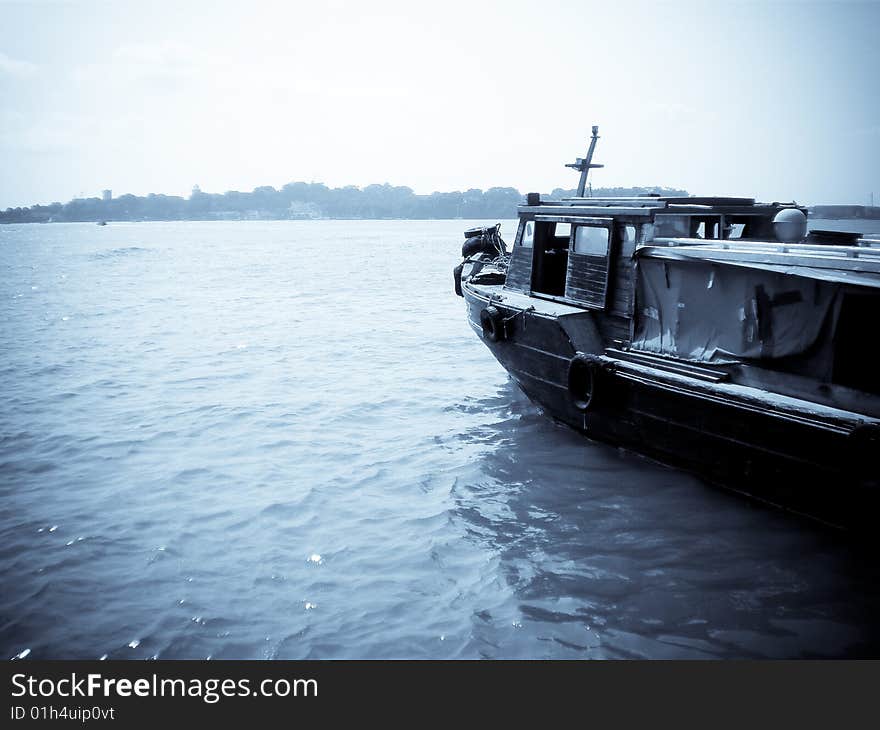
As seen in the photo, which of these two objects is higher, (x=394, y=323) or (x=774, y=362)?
(x=774, y=362)

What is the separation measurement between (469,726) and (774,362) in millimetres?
4974

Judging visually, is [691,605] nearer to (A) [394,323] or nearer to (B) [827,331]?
(B) [827,331]

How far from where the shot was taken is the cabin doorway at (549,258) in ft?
35.8

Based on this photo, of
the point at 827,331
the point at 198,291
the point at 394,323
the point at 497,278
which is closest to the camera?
the point at 827,331

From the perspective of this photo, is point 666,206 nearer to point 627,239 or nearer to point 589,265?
point 627,239

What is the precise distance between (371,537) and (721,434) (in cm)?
394

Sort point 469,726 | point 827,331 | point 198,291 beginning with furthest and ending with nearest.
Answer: point 198,291 → point 827,331 → point 469,726

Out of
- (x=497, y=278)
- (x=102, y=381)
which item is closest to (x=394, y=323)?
(x=497, y=278)

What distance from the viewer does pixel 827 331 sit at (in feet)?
21.0

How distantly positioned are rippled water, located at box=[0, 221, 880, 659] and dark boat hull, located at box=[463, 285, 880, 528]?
372 millimetres

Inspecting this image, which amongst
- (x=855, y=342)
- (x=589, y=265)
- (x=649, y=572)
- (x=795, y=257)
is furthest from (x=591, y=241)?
(x=649, y=572)

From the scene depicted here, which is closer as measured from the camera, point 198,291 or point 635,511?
point 635,511

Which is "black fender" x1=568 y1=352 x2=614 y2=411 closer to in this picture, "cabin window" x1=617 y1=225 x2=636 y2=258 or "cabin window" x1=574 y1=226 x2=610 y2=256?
"cabin window" x1=617 y1=225 x2=636 y2=258

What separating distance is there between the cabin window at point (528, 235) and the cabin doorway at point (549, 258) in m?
0.10
